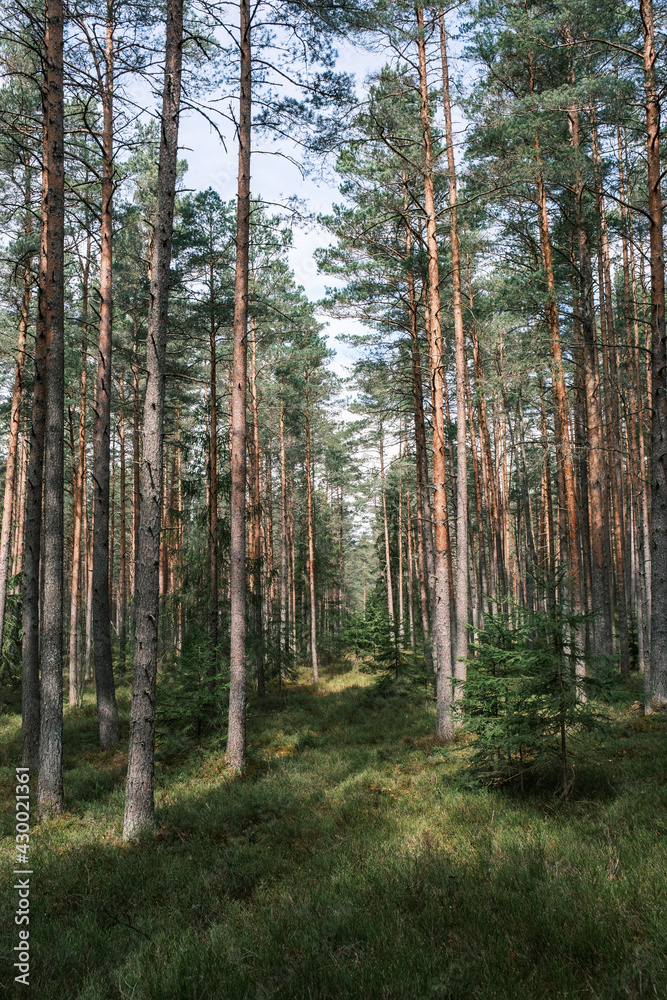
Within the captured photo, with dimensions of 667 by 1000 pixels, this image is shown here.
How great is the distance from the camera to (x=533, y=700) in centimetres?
573

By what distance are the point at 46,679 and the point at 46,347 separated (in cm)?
504

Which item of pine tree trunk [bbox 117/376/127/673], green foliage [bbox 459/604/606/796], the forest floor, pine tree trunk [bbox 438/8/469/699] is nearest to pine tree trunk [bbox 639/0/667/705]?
the forest floor

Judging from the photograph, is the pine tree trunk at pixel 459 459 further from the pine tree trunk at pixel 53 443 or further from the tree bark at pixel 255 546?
the pine tree trunk at pixel 53 443

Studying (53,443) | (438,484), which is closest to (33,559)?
(53,443)

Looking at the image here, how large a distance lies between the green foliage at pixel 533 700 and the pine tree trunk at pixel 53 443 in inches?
228

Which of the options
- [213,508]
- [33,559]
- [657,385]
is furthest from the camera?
[213,508]

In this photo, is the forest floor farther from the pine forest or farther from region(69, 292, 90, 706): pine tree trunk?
region(69, 292, 90, 706): pine tree trunk

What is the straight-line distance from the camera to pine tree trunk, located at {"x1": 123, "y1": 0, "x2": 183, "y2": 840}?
6.29 m

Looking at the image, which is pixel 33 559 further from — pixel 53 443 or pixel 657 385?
pixel 657 385

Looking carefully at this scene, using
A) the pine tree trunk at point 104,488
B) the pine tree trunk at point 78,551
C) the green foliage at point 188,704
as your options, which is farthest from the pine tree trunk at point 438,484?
the pine tree trunk at point 78,551

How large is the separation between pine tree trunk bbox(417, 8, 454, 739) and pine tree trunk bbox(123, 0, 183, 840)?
5.68 m

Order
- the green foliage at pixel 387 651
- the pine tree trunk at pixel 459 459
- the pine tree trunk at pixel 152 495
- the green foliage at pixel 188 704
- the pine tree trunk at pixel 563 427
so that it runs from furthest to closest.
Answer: the green foliage at pixel 387 651 < the pine tree trunk at pixel 563 427 < the pine tree trunk at pixel 459 459 < the green foliage at pixel 188 704 < the pine tree trunk at pixel 152 495

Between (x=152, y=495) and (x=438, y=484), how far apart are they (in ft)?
20.6

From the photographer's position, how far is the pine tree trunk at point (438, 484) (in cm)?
1026
